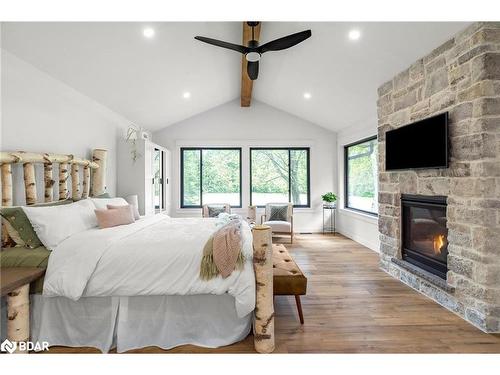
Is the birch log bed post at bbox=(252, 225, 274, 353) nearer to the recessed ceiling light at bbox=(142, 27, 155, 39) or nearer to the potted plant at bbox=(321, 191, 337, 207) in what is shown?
the recessed ceiling light at bbox=(142, 27, 155, 39)

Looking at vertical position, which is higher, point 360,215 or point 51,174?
point 51,174

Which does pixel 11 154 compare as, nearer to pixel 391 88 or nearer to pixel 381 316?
pixel 381 316

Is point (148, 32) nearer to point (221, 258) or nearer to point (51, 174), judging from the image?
point (51, 174)

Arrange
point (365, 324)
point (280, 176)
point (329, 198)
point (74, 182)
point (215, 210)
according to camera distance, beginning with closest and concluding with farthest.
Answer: point (365, 324) < point (74, 182) < point (215, 210) < point (329, 198) < point (280, 176)

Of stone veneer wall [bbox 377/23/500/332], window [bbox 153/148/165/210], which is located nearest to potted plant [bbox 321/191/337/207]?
stone veneer wall [bbox 377/23/500/332]

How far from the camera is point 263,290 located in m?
2.02

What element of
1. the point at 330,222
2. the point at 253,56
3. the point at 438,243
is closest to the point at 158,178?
the point at 253,56

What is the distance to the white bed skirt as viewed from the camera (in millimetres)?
2094

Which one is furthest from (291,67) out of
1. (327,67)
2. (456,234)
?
(456,234)

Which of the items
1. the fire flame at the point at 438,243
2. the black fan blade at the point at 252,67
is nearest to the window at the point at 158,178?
the black fan blade at the point at 252,67

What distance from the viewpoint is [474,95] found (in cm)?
232

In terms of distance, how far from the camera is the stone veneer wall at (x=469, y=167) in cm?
224

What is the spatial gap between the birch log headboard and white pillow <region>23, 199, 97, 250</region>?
13.5 inches

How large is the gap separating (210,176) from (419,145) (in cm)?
463
